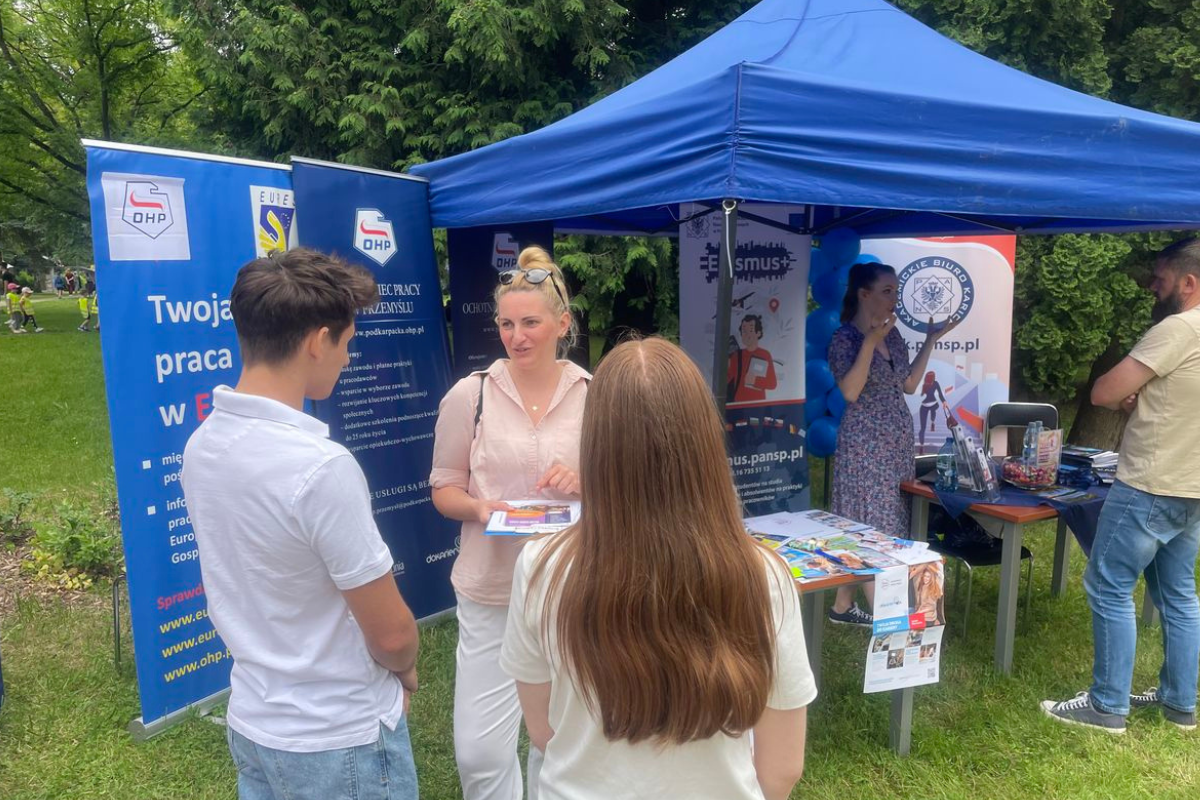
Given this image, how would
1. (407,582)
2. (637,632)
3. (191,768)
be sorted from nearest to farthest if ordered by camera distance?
(637,632), (191,768), (407,582)

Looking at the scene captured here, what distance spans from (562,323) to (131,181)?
4.91 ft

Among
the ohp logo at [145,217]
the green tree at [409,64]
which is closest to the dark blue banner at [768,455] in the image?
the ohp logo at [145,217]

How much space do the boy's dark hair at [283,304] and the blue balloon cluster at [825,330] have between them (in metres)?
3.54

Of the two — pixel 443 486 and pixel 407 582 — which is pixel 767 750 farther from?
pixel 407 582

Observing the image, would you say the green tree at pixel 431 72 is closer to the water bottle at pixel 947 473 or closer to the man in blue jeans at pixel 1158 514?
the water bottle at pixel 947 473

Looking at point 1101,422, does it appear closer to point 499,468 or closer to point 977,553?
point 977,553

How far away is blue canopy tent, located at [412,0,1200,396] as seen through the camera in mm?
2197

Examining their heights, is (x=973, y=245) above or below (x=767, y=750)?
above

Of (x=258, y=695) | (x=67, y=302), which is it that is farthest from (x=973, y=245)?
(x=67, y=302)

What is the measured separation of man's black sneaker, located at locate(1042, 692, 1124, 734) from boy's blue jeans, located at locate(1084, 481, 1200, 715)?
0.10ft

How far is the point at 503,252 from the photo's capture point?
3.97 m

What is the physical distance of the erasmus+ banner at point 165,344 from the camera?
2529 millimetres

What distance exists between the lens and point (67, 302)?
31.6m

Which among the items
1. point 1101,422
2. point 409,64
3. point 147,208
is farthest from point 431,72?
point 1101,422
